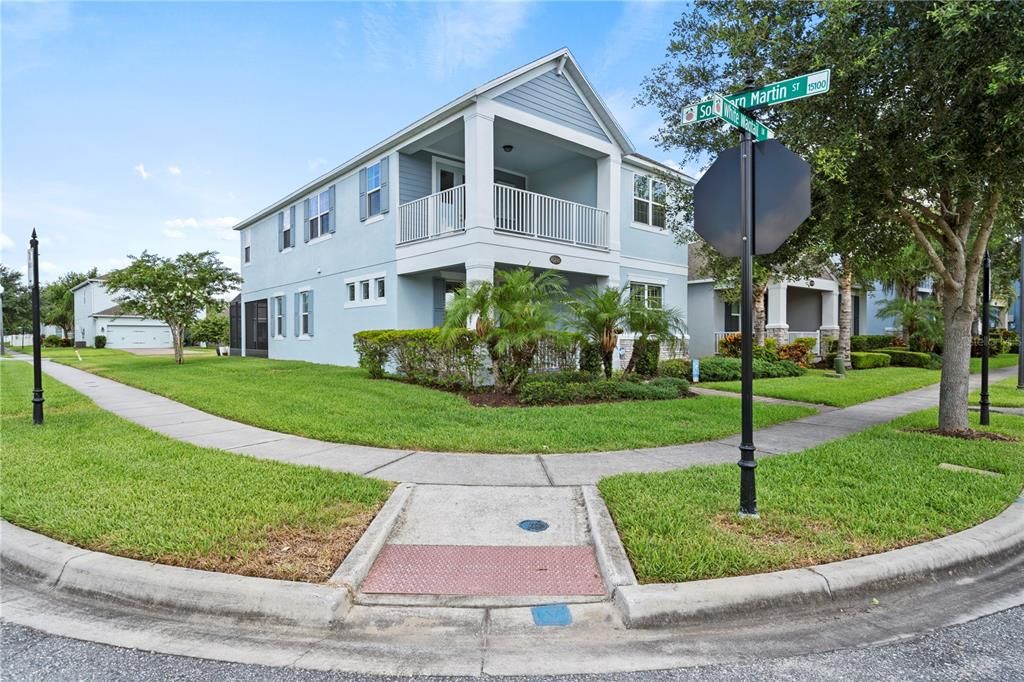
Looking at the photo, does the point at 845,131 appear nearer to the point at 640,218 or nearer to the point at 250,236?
the point at 640,218

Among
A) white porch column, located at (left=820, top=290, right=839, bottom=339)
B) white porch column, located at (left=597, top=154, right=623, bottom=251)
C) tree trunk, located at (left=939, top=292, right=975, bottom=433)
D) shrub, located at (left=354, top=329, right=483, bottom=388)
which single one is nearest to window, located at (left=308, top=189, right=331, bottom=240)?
shrub, located at (left=354, top=329, right=483, bottom=388)

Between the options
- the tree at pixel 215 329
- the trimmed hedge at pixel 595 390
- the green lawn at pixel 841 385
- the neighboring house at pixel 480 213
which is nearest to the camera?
the trimmed hedge at pixel 595 390

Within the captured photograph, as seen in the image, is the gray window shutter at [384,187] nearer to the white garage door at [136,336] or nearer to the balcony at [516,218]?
the balcony at [516,218]

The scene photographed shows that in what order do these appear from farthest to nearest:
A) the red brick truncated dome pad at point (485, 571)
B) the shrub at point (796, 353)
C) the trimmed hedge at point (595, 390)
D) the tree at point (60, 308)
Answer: the tree at point (60, 308) → the shrub at point (796, 353) → the trimmed hedge at point (595, 390) → the red brick truncated dome pad at point (485, 571)

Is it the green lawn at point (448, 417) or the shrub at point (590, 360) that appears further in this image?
the shrub at point (590, 360)

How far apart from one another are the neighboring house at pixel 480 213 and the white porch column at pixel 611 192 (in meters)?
0.04

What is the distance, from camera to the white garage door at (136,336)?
146 ft

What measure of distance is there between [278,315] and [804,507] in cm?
2162

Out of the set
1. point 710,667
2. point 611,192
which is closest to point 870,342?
point 611,192

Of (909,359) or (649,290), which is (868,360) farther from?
(649,290)

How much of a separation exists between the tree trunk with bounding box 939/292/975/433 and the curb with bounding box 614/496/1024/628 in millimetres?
4601

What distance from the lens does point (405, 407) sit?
899cm

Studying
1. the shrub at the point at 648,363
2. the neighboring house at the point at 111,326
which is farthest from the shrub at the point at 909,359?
the neighboring house at the point at 111,326

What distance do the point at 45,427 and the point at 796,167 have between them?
32.3ft
